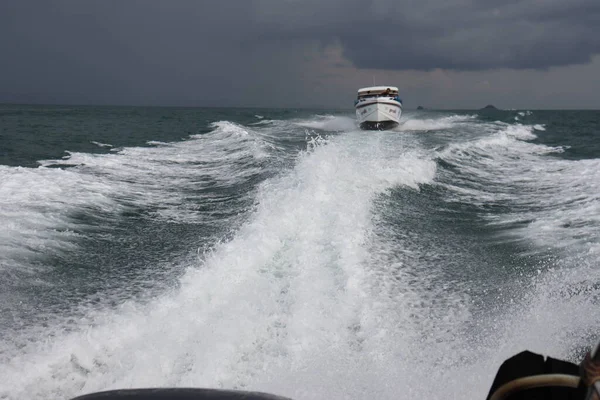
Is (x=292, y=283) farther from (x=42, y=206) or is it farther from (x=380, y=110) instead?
(x=380, y=110)

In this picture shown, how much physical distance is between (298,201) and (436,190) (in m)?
4.63

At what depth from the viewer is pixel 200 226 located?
8641mm

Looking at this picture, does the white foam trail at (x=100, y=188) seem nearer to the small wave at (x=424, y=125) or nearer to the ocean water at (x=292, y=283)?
the ocean water at (x=292, y=283)

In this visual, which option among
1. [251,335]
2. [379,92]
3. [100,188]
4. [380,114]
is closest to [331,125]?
[379,92]

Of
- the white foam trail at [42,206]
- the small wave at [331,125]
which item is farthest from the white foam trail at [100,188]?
the small wave at [331,125]

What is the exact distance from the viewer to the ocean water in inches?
160

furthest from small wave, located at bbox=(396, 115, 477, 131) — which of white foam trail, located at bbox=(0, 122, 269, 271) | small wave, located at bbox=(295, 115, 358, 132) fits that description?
white foam trail, located at bbox=(0, 122, 269, 271)

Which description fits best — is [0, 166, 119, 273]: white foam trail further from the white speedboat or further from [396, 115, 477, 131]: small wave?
[396, 115, 477, 131]: small wave

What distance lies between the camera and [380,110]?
107 ft

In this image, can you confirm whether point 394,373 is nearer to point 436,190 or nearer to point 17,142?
point 436,190

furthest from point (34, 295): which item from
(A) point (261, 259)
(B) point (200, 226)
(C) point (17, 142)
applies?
(C) point (17, 142)

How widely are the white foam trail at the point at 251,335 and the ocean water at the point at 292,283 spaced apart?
0.06 ft

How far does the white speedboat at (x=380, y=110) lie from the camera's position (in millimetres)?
32750

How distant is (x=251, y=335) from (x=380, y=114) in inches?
1158
